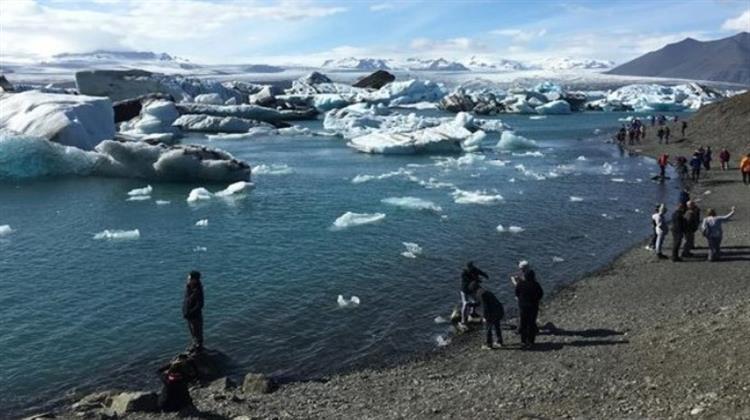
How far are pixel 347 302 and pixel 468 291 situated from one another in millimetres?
3457

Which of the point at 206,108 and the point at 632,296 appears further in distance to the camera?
the point at 206,108

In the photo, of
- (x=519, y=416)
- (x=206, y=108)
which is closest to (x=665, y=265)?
(x=519, y=416)

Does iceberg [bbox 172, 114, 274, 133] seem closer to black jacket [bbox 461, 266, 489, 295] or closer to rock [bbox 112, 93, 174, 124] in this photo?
rock [bbox 112, 93, 174, 124]

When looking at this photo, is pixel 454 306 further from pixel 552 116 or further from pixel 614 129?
pixel 552 116

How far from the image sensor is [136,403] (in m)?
11.0

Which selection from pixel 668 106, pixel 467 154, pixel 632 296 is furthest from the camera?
pixel 668 106

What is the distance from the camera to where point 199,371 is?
13.1 m

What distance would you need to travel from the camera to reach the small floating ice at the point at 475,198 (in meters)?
30.2

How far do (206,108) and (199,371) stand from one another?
6694cm

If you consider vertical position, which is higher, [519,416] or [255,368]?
[519,416]

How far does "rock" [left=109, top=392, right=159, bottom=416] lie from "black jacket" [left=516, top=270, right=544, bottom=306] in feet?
20.9

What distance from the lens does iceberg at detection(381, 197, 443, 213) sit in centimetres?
2877

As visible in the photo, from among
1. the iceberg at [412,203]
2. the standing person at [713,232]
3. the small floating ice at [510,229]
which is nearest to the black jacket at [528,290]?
the standing person at [713,232]

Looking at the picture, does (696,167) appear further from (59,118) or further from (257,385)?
(59,118)
